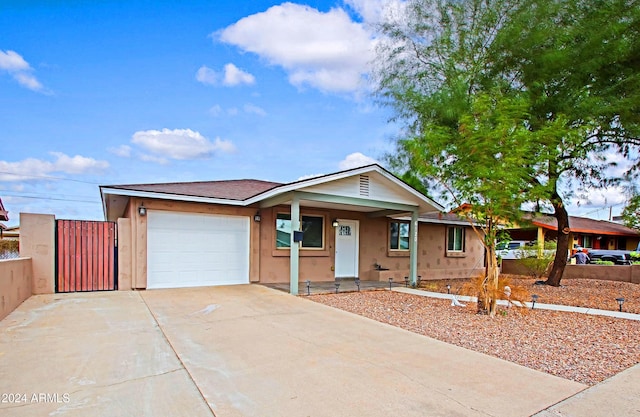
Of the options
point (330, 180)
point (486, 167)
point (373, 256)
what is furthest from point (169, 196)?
point (373, 256)

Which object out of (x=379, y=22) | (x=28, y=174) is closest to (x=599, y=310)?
(x=379, y=22)

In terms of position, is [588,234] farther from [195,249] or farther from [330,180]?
[195,249]

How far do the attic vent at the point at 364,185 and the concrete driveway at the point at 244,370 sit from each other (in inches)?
176

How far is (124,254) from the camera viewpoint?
9.14 metres

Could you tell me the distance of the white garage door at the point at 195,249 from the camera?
9422mm

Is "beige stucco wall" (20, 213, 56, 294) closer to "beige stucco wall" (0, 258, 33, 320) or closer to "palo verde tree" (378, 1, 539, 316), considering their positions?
"beige stucco wall" (0, 258, 33, 320)

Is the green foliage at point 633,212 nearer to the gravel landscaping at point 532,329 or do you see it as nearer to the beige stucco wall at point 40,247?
the gravel landscaping at point 532,329

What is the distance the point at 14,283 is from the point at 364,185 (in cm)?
774

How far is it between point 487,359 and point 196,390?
130 inches

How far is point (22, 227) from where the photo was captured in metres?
8.20

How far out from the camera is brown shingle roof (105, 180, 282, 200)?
9.37 m

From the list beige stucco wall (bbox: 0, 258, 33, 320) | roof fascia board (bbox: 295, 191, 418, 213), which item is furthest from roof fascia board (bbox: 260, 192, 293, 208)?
beige stucco wall (bbox: 0, 258, 33, 320)

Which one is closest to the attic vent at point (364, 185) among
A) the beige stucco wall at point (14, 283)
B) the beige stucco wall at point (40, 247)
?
the beige stucco wall at point (40, 247)

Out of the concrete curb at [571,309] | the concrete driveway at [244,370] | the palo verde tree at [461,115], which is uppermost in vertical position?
the palo verde tree at [461,115]
